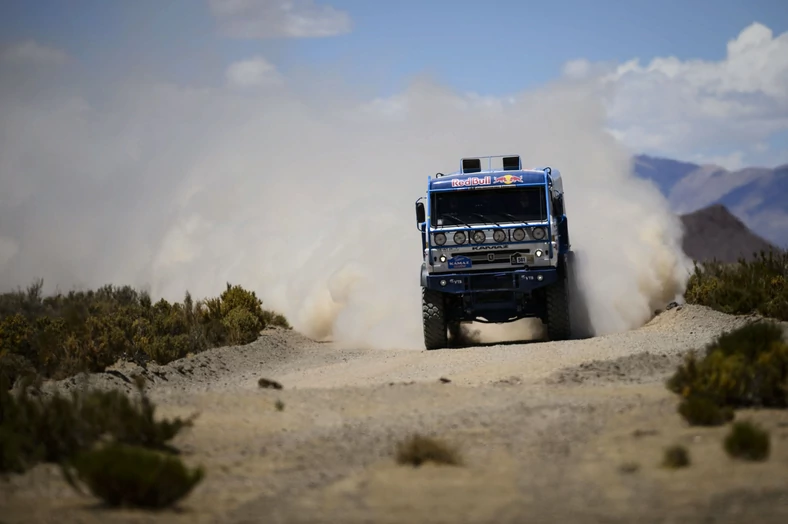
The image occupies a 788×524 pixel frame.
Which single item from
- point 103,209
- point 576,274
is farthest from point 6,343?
point 103,209

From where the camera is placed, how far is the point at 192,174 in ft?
168

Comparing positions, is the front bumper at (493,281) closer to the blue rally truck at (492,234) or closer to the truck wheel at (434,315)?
the blue rally truck at (492,234)

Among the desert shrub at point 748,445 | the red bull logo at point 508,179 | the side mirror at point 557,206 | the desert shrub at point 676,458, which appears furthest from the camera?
the side mirror at point 557,206

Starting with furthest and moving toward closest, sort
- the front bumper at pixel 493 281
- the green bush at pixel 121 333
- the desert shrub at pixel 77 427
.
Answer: the front bumper at pixel 493 281
the green bush at pixel 121 333
the desert shrub at pixel 77 427

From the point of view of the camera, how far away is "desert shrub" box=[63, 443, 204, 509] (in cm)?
817

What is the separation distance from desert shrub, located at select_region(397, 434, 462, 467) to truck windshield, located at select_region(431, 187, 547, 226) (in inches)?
425

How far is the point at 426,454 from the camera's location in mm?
9539

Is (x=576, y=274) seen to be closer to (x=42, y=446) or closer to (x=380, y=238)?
(x=380, y=238)

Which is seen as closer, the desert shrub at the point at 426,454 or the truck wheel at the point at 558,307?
the desert shrub at the point at 426,454

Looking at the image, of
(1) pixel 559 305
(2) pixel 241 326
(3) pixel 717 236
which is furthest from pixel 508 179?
(3) pixel 717 236

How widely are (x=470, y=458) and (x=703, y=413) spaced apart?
7.40 feet

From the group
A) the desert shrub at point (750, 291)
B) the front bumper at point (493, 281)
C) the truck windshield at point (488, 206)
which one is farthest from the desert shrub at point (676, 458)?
the desert shrub at point (750, 291)

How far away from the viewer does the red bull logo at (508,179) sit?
66.3 ft

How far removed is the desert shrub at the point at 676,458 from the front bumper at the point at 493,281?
10.9 metres
